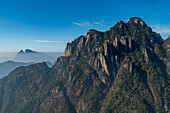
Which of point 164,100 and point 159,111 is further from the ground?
point 164,100

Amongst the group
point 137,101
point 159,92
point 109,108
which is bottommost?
point 109,108

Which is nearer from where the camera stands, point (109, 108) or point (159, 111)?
point (159, 111)

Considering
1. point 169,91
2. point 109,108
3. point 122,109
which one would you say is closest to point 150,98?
point 169,91

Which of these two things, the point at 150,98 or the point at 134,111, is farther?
the point at 150,98

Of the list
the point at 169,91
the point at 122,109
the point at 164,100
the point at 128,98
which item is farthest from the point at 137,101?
the point at 169,91

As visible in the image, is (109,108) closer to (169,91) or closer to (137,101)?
(137,101)

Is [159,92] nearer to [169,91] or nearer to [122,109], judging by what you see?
[169,91]

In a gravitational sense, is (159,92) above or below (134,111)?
above

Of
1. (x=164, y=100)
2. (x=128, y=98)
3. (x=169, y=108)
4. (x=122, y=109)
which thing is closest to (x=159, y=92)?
(x=164, y=100)
